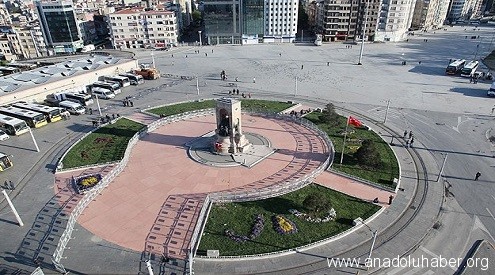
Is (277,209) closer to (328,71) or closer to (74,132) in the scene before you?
(74,132)

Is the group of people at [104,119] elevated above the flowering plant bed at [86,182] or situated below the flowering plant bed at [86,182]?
above

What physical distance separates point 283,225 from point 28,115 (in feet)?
162

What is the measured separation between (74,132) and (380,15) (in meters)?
118

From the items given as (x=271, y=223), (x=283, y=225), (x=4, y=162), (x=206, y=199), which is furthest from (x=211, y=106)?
(x=283, y=225)

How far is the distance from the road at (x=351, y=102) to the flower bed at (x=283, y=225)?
866cm

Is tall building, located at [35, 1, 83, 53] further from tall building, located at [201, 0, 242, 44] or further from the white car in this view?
the white car

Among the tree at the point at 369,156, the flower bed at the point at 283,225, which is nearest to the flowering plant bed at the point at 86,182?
the flower bed at the point at 283,225

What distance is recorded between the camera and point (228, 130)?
44.4 metres

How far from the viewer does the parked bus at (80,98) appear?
63.9 metres

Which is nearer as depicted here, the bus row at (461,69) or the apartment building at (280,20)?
the bus row at (461,69)

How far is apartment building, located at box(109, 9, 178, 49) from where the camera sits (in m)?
118

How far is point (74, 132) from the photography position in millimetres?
53281

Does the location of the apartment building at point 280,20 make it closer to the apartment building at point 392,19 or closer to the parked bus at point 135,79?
the apartment building at point 392,19

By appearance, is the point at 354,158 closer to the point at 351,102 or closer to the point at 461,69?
the point at 351,102
